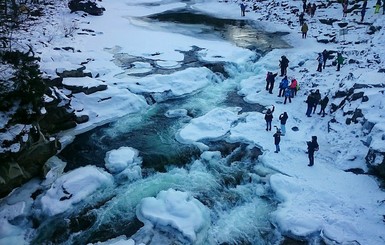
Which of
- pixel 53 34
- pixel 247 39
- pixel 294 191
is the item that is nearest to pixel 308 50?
pixel 247 39

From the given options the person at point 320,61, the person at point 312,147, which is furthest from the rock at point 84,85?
the person at point 320,61

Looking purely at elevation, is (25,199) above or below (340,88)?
below

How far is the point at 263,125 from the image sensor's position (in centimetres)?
1752

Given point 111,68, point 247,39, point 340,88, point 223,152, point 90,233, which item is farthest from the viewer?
point 247,39

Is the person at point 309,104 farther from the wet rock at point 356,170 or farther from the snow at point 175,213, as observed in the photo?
the snow at point 175,213

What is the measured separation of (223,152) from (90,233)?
6932 mm

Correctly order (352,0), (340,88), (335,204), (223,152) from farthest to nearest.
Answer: (352,0) → (340,88) → (223,152) → (335,204)

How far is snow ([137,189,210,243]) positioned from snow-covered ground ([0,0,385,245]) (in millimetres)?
35

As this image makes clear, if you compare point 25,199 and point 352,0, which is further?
point 352,0

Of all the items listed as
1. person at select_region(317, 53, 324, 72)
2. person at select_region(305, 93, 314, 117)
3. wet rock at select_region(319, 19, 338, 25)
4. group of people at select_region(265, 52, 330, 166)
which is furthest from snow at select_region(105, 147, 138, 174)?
wet rock at select_region(319, 19, 338, 25)

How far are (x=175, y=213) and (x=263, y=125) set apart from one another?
8.03 metres

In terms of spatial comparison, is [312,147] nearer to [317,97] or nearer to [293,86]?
[317,97]

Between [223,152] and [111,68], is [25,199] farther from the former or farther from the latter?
[111,68]

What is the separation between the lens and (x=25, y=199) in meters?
12.2
